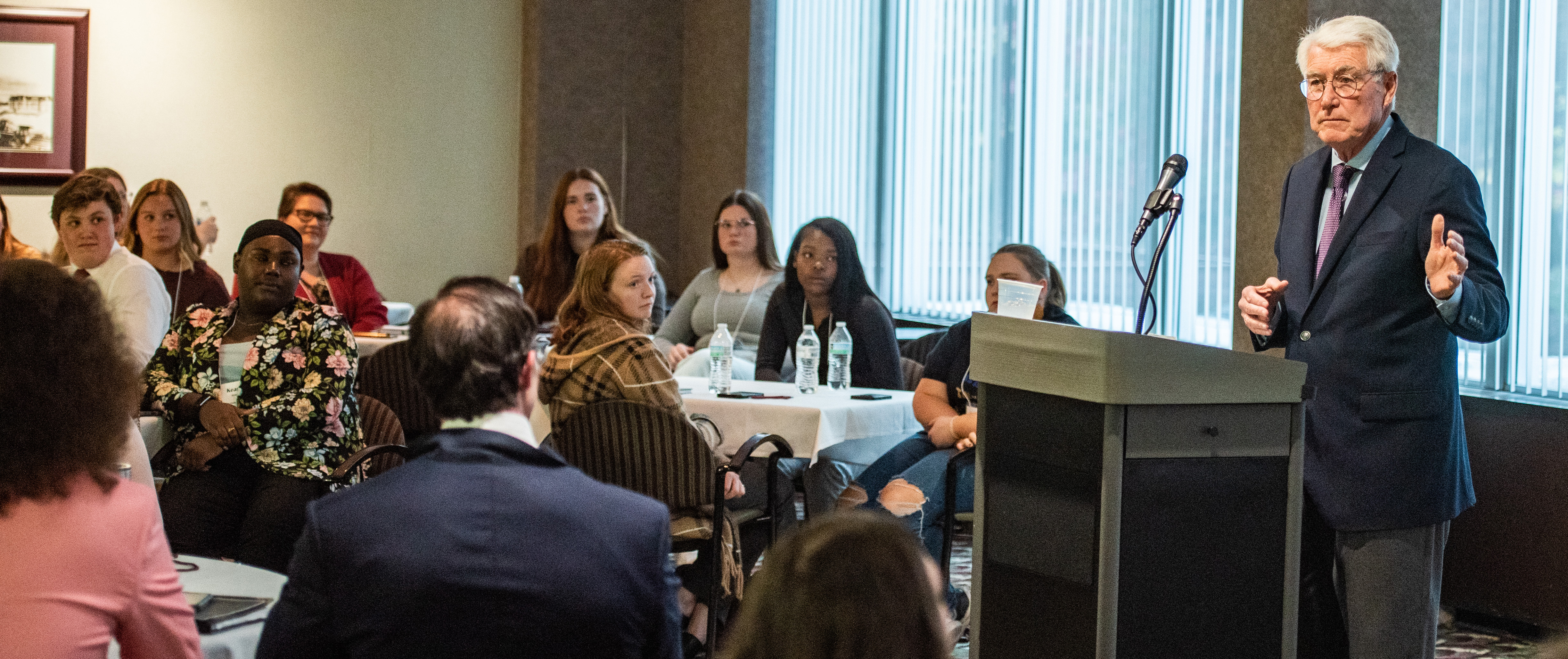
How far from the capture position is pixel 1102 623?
221cm

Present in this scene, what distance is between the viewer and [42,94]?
23.4ft

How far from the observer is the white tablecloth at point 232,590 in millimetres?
1905

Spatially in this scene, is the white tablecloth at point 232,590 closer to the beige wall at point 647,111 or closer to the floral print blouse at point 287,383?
the floral print blouse at point 287,383

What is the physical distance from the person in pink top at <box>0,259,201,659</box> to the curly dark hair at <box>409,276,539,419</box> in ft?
1.27

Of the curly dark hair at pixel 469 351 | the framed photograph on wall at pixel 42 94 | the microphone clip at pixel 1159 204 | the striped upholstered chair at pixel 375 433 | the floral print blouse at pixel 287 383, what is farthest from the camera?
the framed photograph on wall at pixel 42 94

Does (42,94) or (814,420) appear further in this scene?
(42,94)

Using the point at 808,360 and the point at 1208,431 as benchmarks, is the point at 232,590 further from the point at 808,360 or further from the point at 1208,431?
the point at 808,360

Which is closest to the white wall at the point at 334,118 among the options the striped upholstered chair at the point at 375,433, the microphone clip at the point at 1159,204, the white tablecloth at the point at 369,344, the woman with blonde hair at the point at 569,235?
the woman with blonde hair at the point at 569,235

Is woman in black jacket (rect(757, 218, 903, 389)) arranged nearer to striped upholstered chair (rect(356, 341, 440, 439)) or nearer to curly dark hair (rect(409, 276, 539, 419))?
striped upholstered chair (rect(356, 341, 440, 439))

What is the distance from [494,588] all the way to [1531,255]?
3.85 m

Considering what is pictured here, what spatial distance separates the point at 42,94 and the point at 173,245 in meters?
2.32

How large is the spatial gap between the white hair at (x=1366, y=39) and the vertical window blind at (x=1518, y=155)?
6.23ft

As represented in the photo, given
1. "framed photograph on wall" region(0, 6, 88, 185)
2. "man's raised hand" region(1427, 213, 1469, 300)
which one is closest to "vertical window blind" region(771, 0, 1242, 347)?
"man's raised hand" region(1427, 213, 1469, 300)

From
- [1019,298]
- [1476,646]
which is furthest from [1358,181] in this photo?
[1476,646]
